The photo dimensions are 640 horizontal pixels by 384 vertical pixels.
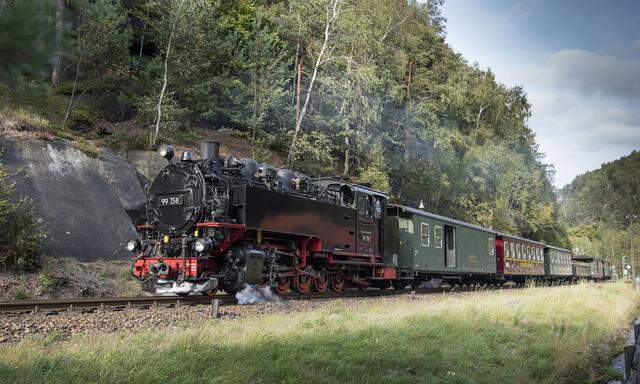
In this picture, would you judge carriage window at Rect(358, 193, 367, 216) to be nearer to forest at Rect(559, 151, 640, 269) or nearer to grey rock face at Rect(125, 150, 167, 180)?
grey rock face at Rect(125, 150, 167, 180)

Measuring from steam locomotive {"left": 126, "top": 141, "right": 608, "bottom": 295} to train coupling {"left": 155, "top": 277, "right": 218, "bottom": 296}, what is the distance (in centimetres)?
2

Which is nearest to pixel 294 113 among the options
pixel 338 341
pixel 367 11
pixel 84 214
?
pixel 367 11

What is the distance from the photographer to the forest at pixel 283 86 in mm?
21875

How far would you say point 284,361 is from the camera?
6.29 m

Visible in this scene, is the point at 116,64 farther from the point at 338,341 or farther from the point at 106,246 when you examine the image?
the point at 338,341

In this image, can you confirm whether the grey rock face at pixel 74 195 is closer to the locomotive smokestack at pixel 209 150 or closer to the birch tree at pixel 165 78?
the birch tree at pixel 165 78

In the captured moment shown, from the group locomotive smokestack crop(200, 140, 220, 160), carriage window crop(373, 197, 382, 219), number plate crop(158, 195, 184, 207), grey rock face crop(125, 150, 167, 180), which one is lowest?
number plate crop(158, 195, 184, 207)

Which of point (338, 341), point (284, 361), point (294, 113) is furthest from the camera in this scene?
point (294, 113)

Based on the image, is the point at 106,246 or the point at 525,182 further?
the point at 525,182

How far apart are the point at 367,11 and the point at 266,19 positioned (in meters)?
6.23

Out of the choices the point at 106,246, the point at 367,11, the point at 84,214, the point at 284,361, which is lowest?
the point at 284,361

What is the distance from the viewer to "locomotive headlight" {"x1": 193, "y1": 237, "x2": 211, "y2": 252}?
10.7m

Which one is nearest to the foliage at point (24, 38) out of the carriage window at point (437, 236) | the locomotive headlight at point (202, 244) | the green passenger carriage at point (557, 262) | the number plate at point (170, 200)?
the locomotive headlight at point (202, 244)

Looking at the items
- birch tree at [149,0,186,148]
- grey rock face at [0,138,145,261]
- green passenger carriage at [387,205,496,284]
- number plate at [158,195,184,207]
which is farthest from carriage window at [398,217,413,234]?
birch tree at [149,0,186,148]
